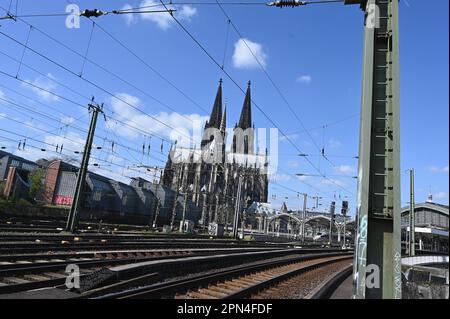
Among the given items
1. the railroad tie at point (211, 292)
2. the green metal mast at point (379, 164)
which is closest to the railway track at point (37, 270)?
the railroad tie at point (211, 292)

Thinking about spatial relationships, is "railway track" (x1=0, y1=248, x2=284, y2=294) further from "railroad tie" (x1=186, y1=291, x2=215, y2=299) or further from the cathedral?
the cathedral

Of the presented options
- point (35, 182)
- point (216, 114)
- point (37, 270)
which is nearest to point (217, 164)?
point (216, 114)

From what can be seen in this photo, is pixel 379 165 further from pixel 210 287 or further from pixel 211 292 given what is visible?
pixel 210 287

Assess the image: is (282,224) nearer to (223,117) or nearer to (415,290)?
(223,117)

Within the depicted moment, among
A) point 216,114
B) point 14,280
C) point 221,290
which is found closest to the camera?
point 14,280

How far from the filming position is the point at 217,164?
331 ft

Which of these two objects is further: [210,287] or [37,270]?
[37,270]

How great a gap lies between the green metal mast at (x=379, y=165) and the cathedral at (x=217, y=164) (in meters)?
83.9

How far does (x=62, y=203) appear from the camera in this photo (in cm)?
6756

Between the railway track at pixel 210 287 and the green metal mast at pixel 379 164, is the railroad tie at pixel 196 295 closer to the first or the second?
the railway track at pixel 210 287

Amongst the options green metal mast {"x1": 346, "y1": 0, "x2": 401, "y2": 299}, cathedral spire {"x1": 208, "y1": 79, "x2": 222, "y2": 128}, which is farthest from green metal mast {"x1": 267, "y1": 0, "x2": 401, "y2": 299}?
cathedral spire {"x1": 208, "y1": 79, "x2": 222, "y2": 128}

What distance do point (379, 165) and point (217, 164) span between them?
9401 cm

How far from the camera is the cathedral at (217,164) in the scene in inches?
3829

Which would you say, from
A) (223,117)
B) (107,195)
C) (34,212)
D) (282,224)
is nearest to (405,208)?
(107,195)
